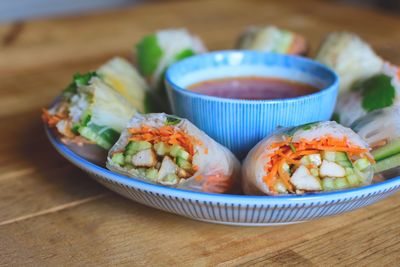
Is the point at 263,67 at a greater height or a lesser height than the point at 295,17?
greater

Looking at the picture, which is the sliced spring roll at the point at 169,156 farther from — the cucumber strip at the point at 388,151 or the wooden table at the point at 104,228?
the cucumber strip at the point at 388,151

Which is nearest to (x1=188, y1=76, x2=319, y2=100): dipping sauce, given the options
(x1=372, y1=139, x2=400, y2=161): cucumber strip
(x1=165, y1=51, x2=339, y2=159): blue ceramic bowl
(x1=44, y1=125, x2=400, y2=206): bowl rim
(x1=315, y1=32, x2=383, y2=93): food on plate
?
(x1=165, y1=51, x2=339, y2=159): blue ceramic bowl

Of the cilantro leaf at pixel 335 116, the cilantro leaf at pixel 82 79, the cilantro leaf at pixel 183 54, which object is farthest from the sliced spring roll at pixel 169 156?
the cilantro leaf at pixel 183 54

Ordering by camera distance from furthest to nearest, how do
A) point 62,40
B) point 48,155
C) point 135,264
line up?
1. point 62,40
2. point 48,155
3. point 135,264

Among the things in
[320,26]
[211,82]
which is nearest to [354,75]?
[211,82]

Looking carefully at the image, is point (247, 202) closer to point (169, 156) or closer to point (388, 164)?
point (169, 156)

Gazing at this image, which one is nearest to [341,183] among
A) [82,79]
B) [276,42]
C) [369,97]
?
[369,97]

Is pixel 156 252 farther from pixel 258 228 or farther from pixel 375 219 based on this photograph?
pixel 375 219

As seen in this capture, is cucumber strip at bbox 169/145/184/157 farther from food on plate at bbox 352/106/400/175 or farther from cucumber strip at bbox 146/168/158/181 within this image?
food on plate at bbox 352/106/400/175
